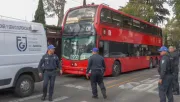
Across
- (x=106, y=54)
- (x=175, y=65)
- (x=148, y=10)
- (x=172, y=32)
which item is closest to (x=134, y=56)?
(x=106, y=54)

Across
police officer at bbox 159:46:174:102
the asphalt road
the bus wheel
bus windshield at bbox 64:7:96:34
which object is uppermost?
bus windshield at bbox 64:7:96:34

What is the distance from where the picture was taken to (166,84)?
677 cm

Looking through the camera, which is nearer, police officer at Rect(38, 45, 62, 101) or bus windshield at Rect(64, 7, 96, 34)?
police officer at Rect(38, 45, 62, 101)

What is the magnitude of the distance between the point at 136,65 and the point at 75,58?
231 inches

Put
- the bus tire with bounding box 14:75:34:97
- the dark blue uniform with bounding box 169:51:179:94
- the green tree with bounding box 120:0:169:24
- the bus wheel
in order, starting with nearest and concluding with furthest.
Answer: the dark blue uniform with bounding box 169:51:179:94
the bus tire with bounding box 14:75:34:97
the bus wheel
the green tree with bounding box 120:0:169:24

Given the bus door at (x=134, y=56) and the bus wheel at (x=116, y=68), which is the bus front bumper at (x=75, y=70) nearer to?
the bus wheel at (x=116, y=68)

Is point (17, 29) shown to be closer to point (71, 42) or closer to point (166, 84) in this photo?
point (166, 84)

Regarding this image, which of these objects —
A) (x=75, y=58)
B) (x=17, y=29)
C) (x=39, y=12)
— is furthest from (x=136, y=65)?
(x=39, y=12)

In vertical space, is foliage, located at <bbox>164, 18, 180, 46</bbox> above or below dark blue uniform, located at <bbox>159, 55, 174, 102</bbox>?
above

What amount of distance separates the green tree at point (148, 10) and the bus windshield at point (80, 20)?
2261 cm

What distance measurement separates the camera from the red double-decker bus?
42.0ft

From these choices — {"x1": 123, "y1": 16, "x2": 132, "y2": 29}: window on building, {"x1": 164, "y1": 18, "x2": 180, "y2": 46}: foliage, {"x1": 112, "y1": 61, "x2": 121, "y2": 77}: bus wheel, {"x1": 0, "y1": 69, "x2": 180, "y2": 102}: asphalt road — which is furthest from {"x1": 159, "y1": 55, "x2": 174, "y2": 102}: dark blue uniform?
{"x1": 164, "y1": 18, "x2": 180, "y2": 46}: foliage

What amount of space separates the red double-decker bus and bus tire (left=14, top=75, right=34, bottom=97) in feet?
15.3

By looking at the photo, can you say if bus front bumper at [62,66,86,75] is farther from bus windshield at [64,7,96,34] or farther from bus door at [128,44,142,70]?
bus door at [128,44,142,70]
